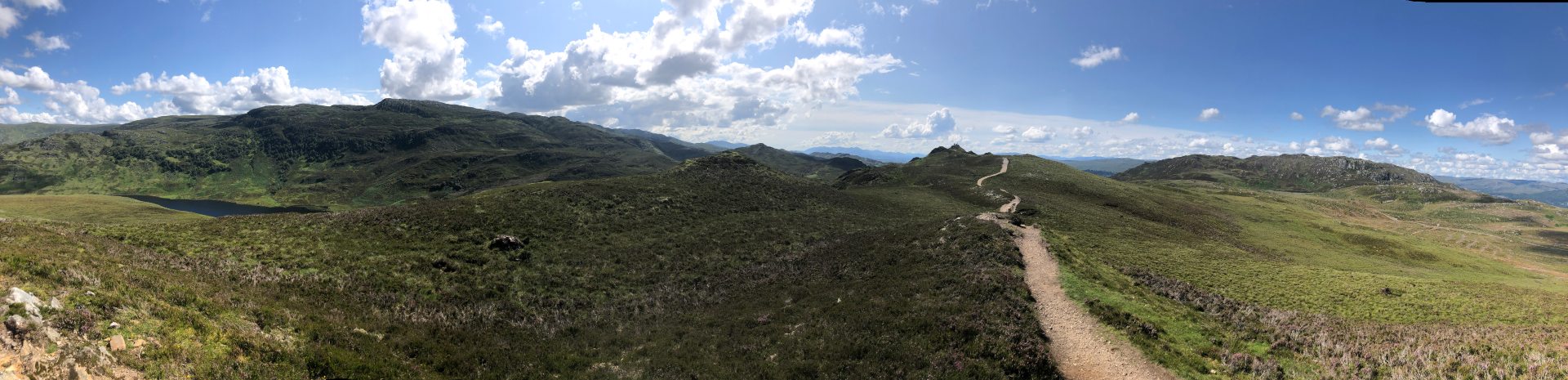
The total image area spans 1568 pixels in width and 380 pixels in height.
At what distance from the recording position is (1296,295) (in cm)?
3578

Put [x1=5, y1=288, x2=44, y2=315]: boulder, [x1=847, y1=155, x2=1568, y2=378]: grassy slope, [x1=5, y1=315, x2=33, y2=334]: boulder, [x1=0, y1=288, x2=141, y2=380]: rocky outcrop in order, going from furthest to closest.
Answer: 1. [x1=847, y1=155, x2=1568, y2=378]: grassy slope
2. [x1=5, y1=288, x2=44, y2=315]: boulder
3. [x1=5, y1=315, x2=33, y2=334]: boulder
4. [x1=0, y1=288, x2=141, y2=380]: rocky outcrop

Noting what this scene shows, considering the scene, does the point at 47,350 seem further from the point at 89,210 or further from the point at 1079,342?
the point at 89,210

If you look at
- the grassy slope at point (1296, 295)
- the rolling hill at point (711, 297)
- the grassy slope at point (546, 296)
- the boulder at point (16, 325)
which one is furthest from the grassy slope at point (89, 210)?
the grassy slope at point (1296, 295)

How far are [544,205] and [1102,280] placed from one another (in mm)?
52211

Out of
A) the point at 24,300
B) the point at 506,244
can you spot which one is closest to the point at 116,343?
the point at 24,300

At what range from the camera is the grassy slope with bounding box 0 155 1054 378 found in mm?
18281

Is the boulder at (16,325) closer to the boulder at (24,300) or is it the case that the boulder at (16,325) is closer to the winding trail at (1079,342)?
the boulder at (24,300)

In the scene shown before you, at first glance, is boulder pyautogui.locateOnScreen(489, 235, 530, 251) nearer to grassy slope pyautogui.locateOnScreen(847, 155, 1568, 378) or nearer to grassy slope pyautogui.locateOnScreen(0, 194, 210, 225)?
grassy slope pyautogui.locateOnScreen(847, 155, 1568, 378)

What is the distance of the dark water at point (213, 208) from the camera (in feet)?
518

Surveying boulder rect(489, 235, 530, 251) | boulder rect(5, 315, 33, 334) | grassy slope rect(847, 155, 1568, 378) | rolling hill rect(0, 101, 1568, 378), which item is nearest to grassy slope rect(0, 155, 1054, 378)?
rolling hill rect(0, 101, 1568, 378)

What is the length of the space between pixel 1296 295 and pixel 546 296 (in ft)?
174

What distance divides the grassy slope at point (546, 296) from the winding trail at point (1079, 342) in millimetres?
926

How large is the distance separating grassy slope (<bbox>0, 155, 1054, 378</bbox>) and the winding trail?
926 millimetres

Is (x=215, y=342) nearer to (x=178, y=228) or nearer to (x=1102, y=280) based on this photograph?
(x=178, y=228)
